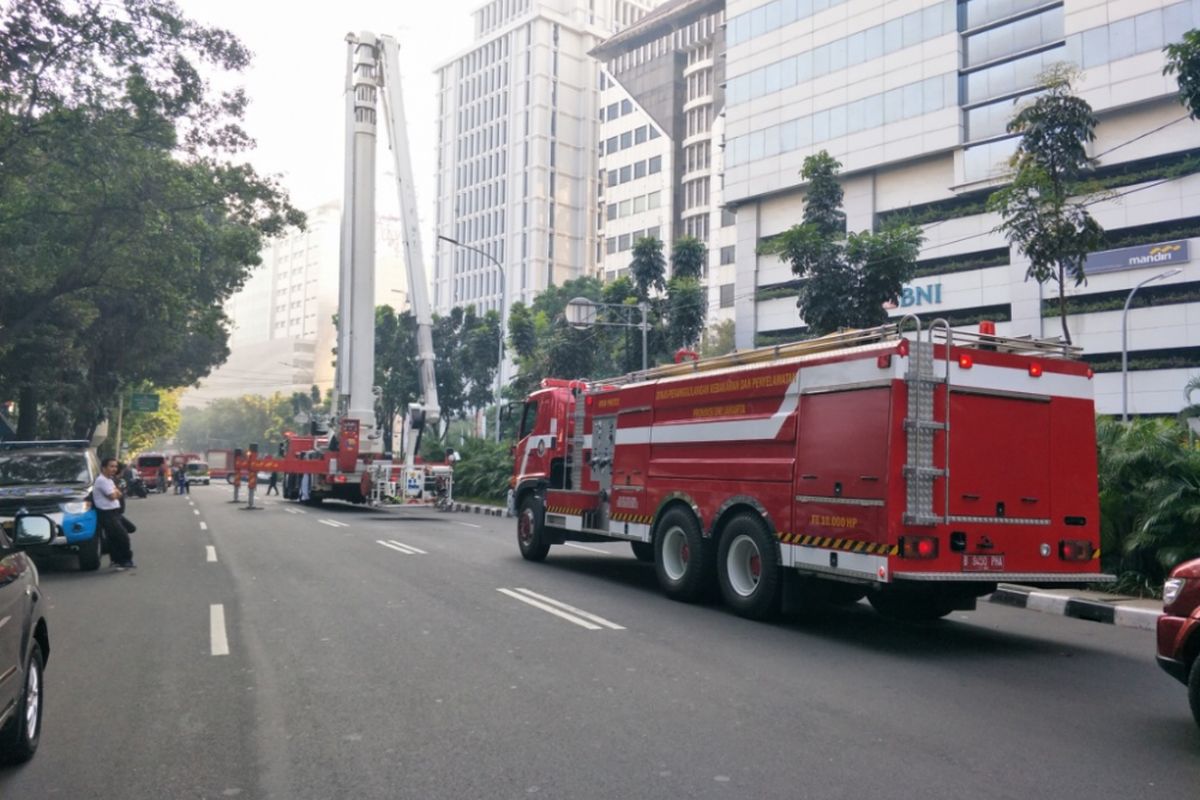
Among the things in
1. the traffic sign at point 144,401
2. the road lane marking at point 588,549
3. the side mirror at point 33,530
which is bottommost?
the road lane marking at point 588,549

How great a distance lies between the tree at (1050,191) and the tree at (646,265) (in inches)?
753

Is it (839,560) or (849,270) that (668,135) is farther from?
(839,560)

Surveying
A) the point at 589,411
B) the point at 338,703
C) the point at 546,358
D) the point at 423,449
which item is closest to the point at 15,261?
the point at 589,411

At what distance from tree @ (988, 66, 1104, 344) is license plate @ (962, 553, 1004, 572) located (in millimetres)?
9338

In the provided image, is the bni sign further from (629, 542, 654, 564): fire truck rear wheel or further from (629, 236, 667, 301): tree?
(629, 542, 654, 564): fire truck rear wheel

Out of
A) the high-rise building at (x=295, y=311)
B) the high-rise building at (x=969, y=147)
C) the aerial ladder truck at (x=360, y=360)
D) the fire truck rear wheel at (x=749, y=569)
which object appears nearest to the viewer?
the fire truck rear wheel at (x=749, y=569)

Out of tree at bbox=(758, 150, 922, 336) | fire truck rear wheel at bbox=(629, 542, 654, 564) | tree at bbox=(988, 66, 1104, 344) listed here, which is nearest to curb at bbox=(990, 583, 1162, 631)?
fire truck rear wheel at bbox=(629, 542, 654, 564)

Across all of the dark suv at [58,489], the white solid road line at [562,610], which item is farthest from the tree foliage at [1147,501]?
the dark suv at [58,489]

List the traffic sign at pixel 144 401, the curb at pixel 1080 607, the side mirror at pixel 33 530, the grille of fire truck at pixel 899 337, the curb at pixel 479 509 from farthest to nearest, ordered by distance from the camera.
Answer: the traffic sign at pixel 144 401, the curb at pixel 479 509, the curb at pixel 1080 607, the grille of fire truck at pixel 899 337, the side mirror at pixel 33 530

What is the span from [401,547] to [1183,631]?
1242 cm

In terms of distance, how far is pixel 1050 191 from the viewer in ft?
54.2

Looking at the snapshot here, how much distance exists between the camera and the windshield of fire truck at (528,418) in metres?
15.3

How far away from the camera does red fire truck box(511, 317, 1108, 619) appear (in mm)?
8094

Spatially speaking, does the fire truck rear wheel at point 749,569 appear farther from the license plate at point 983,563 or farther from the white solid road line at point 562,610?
the license plate at point 983,563
